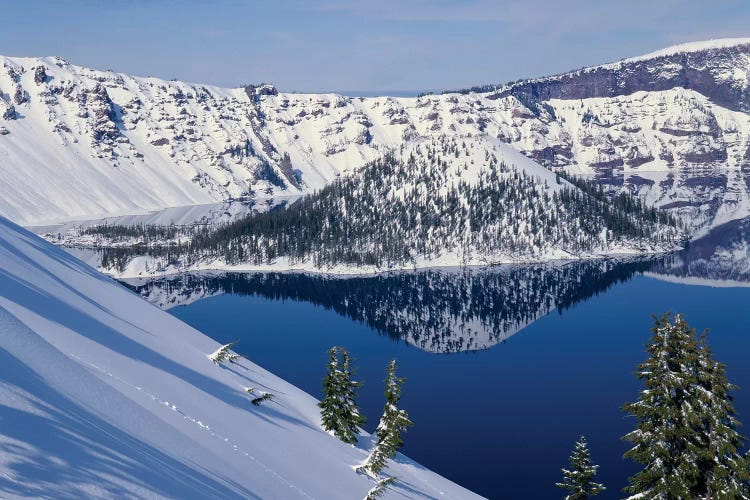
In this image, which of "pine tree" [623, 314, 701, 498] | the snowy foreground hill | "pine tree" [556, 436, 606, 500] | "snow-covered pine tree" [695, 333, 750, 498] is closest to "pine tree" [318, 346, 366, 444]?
the snowy foreground hill

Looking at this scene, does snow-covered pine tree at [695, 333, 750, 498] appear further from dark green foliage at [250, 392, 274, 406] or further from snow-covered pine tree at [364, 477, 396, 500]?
dark green foliage at [250, 392, 274, 406]

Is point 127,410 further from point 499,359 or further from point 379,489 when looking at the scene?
point 499,359

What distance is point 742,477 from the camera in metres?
27.6

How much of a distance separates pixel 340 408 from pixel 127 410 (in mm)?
27463

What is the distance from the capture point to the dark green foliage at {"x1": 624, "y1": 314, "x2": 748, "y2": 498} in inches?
1099

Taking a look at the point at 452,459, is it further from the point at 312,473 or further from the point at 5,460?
the point at 5,460

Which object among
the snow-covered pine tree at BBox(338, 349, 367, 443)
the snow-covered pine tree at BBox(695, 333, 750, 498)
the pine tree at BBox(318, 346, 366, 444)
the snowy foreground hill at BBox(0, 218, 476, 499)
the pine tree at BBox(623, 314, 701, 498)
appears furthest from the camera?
the snow-covered pine tree at BBox(338, 349, 367, 443)

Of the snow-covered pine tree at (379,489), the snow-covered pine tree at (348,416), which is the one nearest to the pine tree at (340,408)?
the snow-covered pine tree at (348,416)

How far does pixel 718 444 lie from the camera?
2786cm

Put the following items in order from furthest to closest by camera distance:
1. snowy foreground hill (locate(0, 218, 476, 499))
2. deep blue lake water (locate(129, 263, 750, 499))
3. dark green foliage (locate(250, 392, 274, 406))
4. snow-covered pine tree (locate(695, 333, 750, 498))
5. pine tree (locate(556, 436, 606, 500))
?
deep blue lake water (locate(129, 263, 750, 499))
pine tree (locate(556, 436, 606, 500))
snow-covered pine tree (locate(695, 333, 750, 498))
dark green foliage (locate(250, 392, 274, 406))
snowy foreground hill (locate(0, 218, 476, 499))

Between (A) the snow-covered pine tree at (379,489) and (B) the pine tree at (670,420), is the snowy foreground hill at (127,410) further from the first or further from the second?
(B) the pine tree at (670,420)

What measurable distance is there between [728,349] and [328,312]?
98386 millimetres

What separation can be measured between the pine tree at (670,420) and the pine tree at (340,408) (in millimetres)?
15430

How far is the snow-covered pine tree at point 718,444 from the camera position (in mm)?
27672
